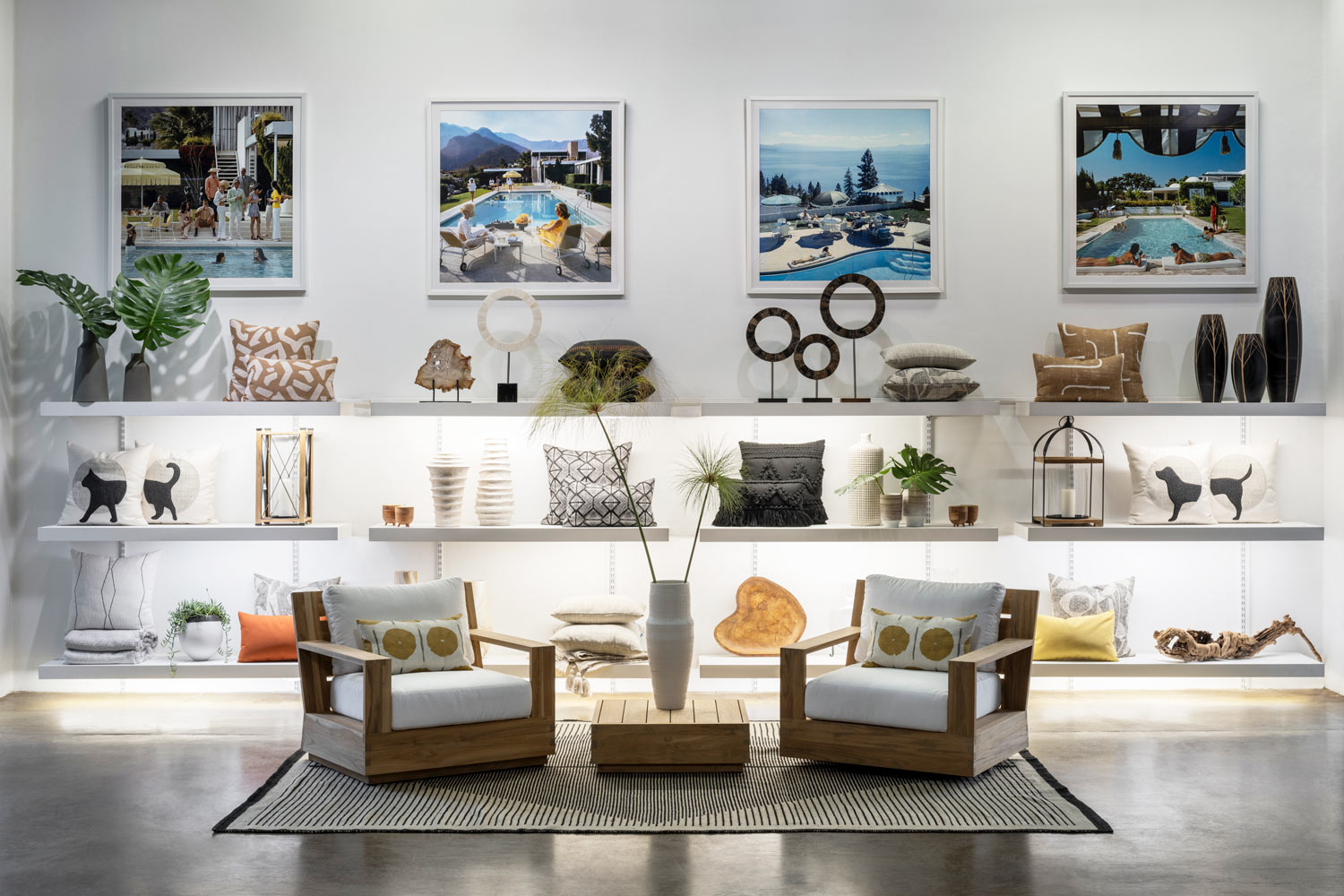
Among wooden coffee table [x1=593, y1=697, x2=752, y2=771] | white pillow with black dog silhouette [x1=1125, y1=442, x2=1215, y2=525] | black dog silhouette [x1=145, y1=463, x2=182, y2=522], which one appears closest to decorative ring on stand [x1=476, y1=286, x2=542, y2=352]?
black dog silhouette [x1=145, y1=463, x2=182, y2=522]

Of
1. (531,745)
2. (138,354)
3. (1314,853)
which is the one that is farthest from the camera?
(138,354)

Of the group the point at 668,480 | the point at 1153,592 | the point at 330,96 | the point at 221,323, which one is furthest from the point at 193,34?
the point at 1153,592

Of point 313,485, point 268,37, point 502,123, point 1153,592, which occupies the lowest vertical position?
point 1153,592

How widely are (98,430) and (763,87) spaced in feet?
12.7

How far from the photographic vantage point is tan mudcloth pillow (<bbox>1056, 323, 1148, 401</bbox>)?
5.52m

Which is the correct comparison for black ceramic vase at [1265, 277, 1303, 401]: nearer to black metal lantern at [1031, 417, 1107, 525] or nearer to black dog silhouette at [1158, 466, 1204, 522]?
black dog silhouette at [1158, 466, 1204, 522]

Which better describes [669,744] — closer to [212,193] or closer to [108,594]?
[108,594]

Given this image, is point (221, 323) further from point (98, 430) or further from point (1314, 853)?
point (1314, 853)

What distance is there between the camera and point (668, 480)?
570 centimetres

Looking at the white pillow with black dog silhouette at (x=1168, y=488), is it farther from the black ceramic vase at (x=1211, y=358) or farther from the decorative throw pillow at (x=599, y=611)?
the decorative throw pillow at (x=599, y=611)

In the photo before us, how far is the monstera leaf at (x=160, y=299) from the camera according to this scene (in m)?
5.23

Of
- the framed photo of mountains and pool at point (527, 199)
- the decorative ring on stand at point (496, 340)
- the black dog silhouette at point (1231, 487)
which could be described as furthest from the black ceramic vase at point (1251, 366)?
the decorative ring on stand at point (496, 340)

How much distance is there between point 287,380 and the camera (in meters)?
5.28

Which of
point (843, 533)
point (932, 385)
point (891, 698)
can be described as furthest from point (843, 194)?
point (891, 698)
